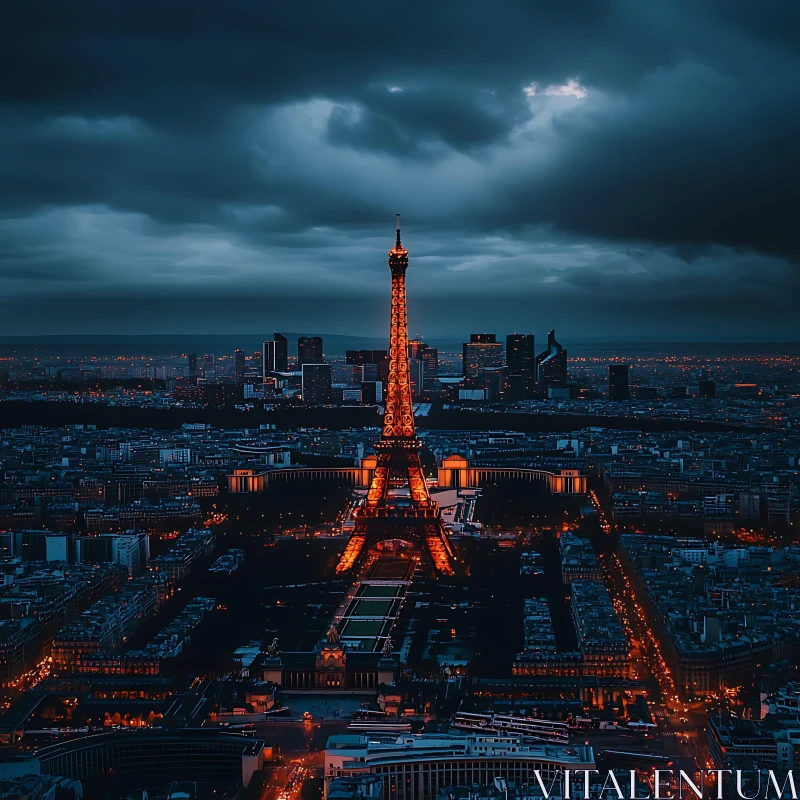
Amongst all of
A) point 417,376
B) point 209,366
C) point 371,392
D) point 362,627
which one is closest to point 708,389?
point 371,392

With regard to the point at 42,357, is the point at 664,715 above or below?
below

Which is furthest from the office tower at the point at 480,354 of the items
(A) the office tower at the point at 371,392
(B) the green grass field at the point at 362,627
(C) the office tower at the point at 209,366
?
(B) the green grass field at the point at 362,627

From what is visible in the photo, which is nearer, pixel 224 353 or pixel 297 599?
pixel 297 599

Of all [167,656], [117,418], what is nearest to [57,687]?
[167,656]

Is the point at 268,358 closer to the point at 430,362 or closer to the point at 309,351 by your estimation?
the point at 309,351

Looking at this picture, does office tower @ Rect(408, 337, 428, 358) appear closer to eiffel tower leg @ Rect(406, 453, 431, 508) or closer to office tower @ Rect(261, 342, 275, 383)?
office tower @ Rect(261, 342, 275, 383)

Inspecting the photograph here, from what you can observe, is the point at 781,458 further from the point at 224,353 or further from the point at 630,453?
the point at 224,353
